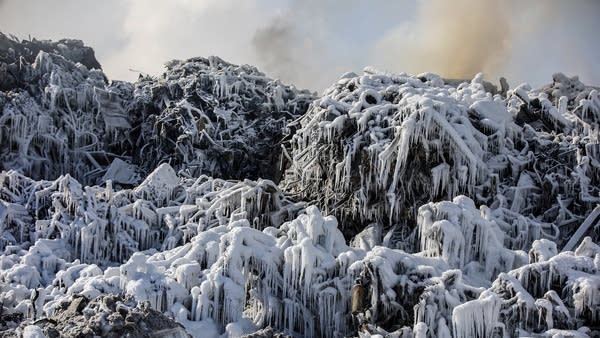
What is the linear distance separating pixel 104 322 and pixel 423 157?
39.6 feet

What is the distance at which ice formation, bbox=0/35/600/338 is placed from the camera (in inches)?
721

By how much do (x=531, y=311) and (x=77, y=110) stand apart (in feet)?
69.0

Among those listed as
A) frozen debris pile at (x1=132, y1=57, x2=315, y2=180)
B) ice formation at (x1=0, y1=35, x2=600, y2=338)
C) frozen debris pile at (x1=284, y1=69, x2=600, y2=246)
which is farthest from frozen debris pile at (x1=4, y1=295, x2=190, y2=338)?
frozen debris pile at (x1=132, y1=57, x2=315, y2=180)

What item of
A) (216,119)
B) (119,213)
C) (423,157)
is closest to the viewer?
(423,157)

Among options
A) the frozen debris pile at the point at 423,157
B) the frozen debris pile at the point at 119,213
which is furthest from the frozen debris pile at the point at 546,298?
the frozen debris pile at the point at 119,213

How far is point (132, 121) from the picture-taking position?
35.2 meters

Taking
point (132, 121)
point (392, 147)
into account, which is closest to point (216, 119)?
point (132, 121)

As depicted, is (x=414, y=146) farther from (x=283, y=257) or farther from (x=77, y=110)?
(x=77, y=110)

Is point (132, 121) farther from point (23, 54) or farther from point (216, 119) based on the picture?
point (23, 54)

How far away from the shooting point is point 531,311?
17.7 m

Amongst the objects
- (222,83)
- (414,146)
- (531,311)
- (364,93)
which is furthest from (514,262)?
(222,83)

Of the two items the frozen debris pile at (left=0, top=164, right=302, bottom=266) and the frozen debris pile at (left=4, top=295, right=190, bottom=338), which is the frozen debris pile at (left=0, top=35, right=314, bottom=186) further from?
the frozen debris pile at (left=4, top=295, right=190, bottom=338)

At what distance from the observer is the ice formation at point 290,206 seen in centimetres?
1831

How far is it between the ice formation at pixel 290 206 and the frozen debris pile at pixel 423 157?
0.06m
